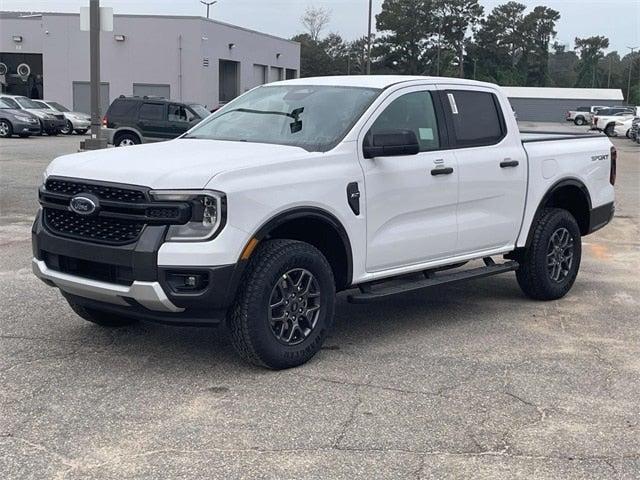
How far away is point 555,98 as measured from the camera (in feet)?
282

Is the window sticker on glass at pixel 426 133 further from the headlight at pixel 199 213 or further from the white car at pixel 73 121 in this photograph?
the white car at pixel 73 121

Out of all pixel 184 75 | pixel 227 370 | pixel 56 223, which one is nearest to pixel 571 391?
pixel 227 370

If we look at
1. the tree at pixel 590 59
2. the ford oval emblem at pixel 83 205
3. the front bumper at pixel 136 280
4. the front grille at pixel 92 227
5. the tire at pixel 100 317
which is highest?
the tree at pixel 590 59

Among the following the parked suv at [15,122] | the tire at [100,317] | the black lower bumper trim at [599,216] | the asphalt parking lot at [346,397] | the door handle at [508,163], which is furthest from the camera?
the parked suv at [15,122]

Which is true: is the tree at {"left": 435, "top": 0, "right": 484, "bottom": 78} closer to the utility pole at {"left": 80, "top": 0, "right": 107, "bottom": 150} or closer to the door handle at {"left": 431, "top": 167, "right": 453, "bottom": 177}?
the utility pole at {"left": 80, "top": 0, "right": 107, "bottom": 150}

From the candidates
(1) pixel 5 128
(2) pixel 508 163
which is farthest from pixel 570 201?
(1) pixel 5 128

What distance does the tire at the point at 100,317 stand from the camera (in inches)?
233

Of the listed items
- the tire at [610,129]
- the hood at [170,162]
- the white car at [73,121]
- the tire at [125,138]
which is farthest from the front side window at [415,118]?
the tire at [610,129]

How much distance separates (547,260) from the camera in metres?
7.24

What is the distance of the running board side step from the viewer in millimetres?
5668

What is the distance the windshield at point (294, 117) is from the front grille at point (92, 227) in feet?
4.45

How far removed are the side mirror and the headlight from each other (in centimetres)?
129

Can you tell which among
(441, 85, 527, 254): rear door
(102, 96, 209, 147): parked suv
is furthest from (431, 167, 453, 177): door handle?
(102, 96, 209, 147): parked suv

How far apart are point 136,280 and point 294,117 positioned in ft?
6.24
